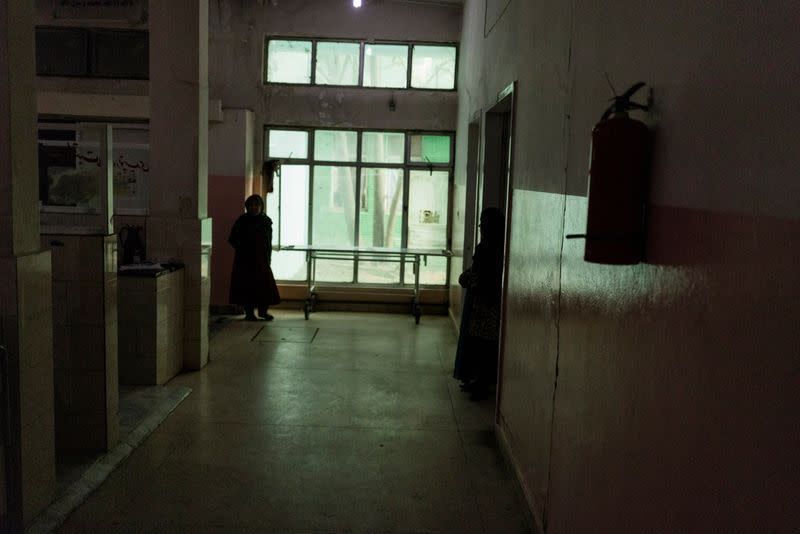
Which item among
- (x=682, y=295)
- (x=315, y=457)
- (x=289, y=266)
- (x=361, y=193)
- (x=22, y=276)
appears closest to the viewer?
(x=682, y=295)

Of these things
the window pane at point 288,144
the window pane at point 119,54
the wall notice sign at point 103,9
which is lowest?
the window pane at point 288,144

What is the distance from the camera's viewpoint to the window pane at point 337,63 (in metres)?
8.91

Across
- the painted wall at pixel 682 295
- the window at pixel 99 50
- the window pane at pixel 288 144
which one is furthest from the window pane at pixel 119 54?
the painted wall at pixel 682 295

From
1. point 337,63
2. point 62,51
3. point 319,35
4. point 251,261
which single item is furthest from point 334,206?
point 62,51

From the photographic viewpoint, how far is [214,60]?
881cm

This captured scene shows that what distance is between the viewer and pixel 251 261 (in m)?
8.12

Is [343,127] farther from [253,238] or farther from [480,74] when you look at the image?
[480,74]

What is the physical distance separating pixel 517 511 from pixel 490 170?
304 centimetres

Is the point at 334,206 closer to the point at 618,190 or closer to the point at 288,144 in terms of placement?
the point at 288,144

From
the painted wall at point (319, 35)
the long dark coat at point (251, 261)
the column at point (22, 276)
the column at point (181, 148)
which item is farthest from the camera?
the painted wall at point (319, 35)

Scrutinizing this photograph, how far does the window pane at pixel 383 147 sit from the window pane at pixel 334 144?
0.13 m


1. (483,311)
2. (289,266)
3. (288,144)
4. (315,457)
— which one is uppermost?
(288,144)

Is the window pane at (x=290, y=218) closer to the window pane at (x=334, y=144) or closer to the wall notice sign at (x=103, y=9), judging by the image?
the window pane at (x=334, y=144)

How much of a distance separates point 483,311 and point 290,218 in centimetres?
455
